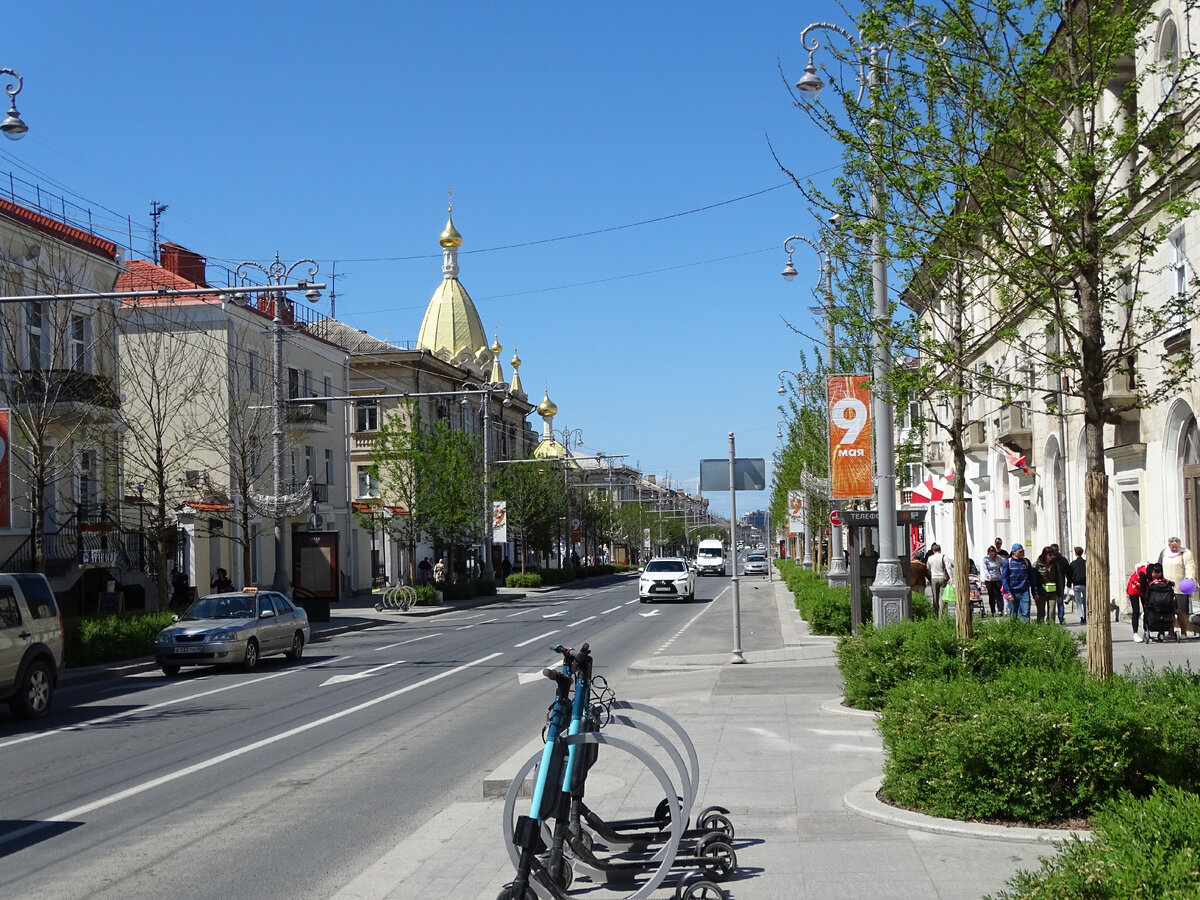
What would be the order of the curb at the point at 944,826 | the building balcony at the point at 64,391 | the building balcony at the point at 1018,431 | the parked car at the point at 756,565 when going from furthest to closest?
the parked car at the point at 756,565, the building balcony at the point at 1018,431, the building balcony at the point at 64,391, the curb at the point at 944,826

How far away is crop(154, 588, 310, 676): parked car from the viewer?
2333 cm

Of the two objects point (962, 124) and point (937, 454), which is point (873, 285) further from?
point (937, 454)

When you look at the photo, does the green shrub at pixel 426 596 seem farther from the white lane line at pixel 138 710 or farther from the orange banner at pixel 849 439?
the orange banner at pixel 849 439

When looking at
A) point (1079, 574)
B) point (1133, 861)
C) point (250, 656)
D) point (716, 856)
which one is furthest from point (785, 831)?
point (1079, 574)

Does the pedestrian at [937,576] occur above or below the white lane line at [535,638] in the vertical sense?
above

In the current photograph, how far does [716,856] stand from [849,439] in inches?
520

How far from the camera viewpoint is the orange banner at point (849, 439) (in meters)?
19.0

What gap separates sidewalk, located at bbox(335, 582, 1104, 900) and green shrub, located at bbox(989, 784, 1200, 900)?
158cm

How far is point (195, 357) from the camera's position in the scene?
44.5 m

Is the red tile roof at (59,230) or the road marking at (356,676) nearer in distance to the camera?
the road marking at (356,676)

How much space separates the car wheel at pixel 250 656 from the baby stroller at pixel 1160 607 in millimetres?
15861

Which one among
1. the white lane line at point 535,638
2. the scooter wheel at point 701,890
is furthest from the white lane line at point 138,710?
the scooter wheel at point 701,890

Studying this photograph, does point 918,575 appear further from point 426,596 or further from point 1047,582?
point 426,596

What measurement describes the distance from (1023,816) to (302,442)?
4891 centimetres
